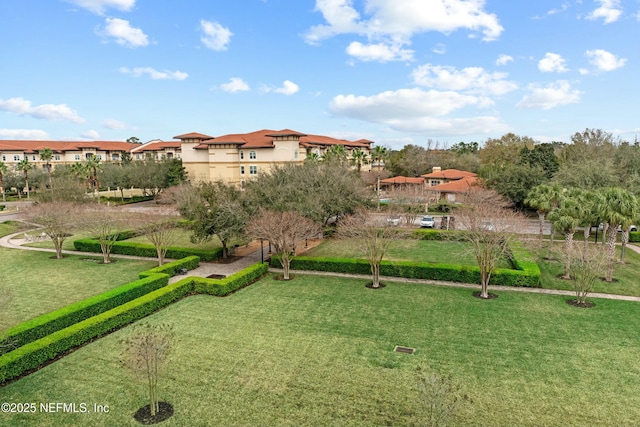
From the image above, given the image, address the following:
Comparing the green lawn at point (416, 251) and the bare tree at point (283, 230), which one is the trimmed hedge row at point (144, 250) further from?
the green lawn at point (416, 251)

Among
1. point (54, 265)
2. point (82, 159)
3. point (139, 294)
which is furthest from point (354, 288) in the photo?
point (82, 159)

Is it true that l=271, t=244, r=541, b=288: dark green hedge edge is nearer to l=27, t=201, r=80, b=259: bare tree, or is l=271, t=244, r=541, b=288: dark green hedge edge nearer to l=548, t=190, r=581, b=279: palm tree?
l=548, t=190, r=581, b=279: palm tree

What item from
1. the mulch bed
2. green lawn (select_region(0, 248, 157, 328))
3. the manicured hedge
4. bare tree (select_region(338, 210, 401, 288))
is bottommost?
the mulch bed

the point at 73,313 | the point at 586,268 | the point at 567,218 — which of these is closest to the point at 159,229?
the point at 73,313

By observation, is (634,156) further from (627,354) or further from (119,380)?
(119,380)

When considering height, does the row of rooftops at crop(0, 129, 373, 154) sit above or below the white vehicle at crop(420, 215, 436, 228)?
above

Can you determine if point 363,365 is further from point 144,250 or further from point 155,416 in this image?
point 144,250

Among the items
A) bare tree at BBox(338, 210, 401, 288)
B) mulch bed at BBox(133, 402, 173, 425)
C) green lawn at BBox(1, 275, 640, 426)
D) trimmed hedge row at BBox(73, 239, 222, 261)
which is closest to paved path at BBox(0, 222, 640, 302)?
trimmed hedge row at BBox(73, 239, 222, 261)
